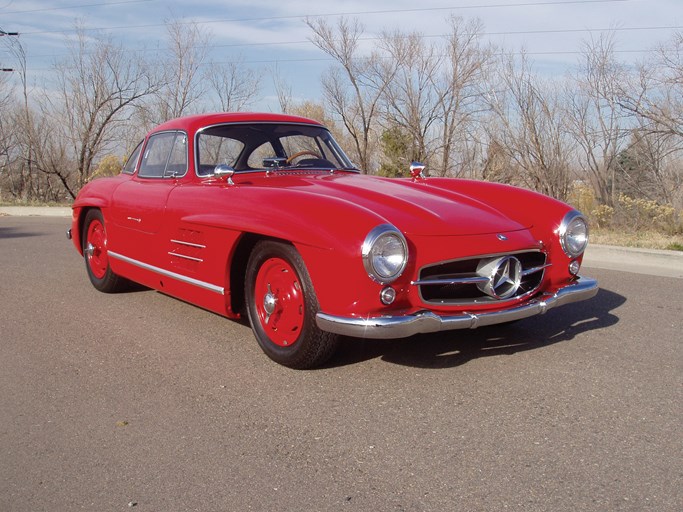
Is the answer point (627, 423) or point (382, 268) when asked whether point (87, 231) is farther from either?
point (627, 423)

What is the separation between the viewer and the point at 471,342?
4.38m

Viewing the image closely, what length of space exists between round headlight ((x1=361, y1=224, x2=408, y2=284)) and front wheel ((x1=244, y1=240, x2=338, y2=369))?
1.31 feet

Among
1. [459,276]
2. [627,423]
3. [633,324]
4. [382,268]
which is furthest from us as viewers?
[633,324]

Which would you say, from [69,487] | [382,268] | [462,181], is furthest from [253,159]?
[69,487]

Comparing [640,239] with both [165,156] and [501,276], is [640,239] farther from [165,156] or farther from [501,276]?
[165,156]

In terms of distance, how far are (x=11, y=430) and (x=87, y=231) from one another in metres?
3.57

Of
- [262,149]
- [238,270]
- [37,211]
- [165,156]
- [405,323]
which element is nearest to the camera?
[405,323]

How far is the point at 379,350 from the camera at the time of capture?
13.9 feet

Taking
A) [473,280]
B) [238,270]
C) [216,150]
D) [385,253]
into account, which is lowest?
[238,270]

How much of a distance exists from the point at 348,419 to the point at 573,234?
2066 millimetres

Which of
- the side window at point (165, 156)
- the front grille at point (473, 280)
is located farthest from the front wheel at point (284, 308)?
the side window at point (165, 156)

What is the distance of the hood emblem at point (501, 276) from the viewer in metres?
3.79

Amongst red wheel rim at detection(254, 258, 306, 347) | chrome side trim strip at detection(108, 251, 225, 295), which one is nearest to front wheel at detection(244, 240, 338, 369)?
red wheel rim at detection(254, 258, 306, 347)

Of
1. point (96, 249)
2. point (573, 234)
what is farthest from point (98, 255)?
point (573, 234)
